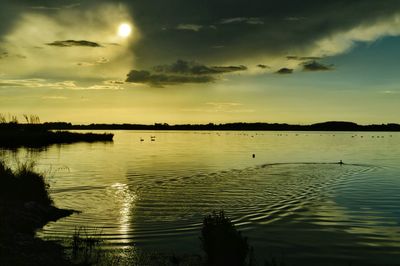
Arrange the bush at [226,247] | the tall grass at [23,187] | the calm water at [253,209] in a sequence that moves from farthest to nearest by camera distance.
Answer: the tall grass at [23,187], the calm water at [253,209], the bush at [226,247]

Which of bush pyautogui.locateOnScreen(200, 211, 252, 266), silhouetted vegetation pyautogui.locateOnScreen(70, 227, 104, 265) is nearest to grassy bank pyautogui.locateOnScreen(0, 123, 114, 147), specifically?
silhouetted vegetation pyautogui.locateOnScreen(70, 227, 104, 265)

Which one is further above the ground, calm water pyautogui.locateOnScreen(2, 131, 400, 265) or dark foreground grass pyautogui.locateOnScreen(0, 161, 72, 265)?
dark foreground grass pyautogui.locateOnScreen(0, 161, 72, 265)

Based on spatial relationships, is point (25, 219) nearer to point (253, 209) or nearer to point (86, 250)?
point (86, 250)

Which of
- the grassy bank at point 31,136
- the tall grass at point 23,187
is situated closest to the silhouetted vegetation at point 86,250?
the tall grass at point 23,187

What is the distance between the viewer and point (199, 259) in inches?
571

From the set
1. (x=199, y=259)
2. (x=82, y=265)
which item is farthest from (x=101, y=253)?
(x=199, y=259)

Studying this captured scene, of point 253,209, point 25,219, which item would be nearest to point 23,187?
point 25,219

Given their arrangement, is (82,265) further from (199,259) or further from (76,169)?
(76,169)

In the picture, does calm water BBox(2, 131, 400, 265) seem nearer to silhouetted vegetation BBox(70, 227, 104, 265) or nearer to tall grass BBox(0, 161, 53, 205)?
silhouetted vegetation BBox(70, 227, 104, 265)

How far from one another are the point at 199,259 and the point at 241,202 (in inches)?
470

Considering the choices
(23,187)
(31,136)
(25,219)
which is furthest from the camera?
(31,136)

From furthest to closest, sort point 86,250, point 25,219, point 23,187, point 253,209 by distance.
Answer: point 253,209
point 23,187
point 25,219
point 86,250

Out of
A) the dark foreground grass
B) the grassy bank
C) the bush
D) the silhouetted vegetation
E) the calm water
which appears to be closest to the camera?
the dark foreground grass

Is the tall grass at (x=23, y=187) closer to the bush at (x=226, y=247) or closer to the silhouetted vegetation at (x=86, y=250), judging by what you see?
the silhouetted vegetation at (x=86, y=250)
